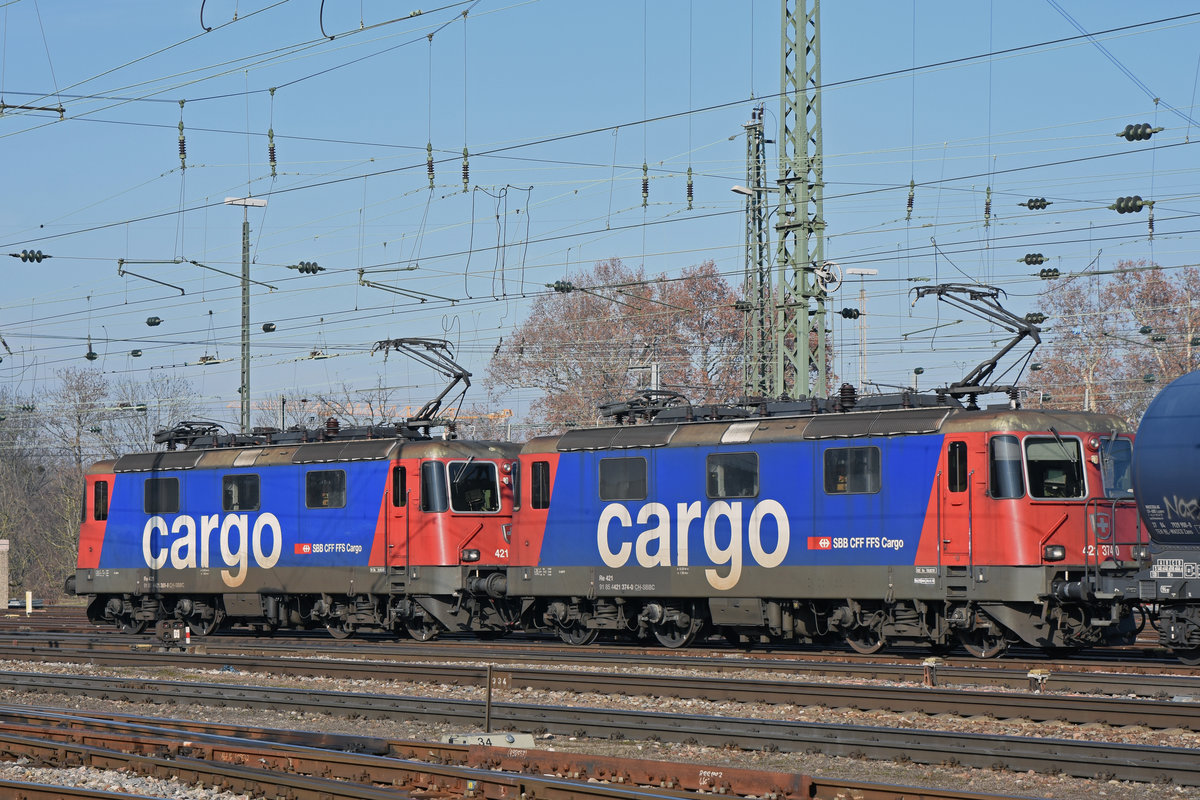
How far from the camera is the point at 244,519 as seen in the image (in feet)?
96.0

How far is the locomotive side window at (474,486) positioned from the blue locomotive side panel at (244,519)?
147cm

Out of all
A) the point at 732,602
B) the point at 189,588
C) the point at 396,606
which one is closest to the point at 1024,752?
the point at 732,602

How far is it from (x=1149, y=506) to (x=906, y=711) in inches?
199

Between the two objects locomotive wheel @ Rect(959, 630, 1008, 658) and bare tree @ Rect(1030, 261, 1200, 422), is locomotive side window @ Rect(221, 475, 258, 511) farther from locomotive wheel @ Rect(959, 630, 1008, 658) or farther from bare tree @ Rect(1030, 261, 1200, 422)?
bare tree @ Rect(1030, 261, 1200, 422)

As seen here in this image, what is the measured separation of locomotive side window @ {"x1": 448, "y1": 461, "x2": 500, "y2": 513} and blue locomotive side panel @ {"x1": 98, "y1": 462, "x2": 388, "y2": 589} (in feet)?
4.81

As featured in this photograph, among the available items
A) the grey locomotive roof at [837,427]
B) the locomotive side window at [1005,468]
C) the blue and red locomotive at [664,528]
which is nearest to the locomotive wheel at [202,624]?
the blue and red locomotive at [664,528]

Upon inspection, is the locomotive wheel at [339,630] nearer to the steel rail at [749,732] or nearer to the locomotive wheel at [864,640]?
the steel rail at [749,732]

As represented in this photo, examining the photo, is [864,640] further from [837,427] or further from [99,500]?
[99,500]

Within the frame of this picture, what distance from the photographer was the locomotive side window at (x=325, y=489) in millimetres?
27656

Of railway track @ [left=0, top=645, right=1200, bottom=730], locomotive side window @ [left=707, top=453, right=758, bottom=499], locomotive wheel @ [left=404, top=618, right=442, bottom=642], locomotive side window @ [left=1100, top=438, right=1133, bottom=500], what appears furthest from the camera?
locomotive wheel @ [left=404, top=618, right=442, bottom=642]

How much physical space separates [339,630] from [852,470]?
1196 cm

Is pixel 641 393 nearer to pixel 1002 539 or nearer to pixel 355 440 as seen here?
pixel 355 440

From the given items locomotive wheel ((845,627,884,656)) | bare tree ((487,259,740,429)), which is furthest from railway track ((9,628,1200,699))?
bare tree ((487,259,740,429))

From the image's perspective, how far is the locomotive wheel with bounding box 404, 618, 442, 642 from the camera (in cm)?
2695
